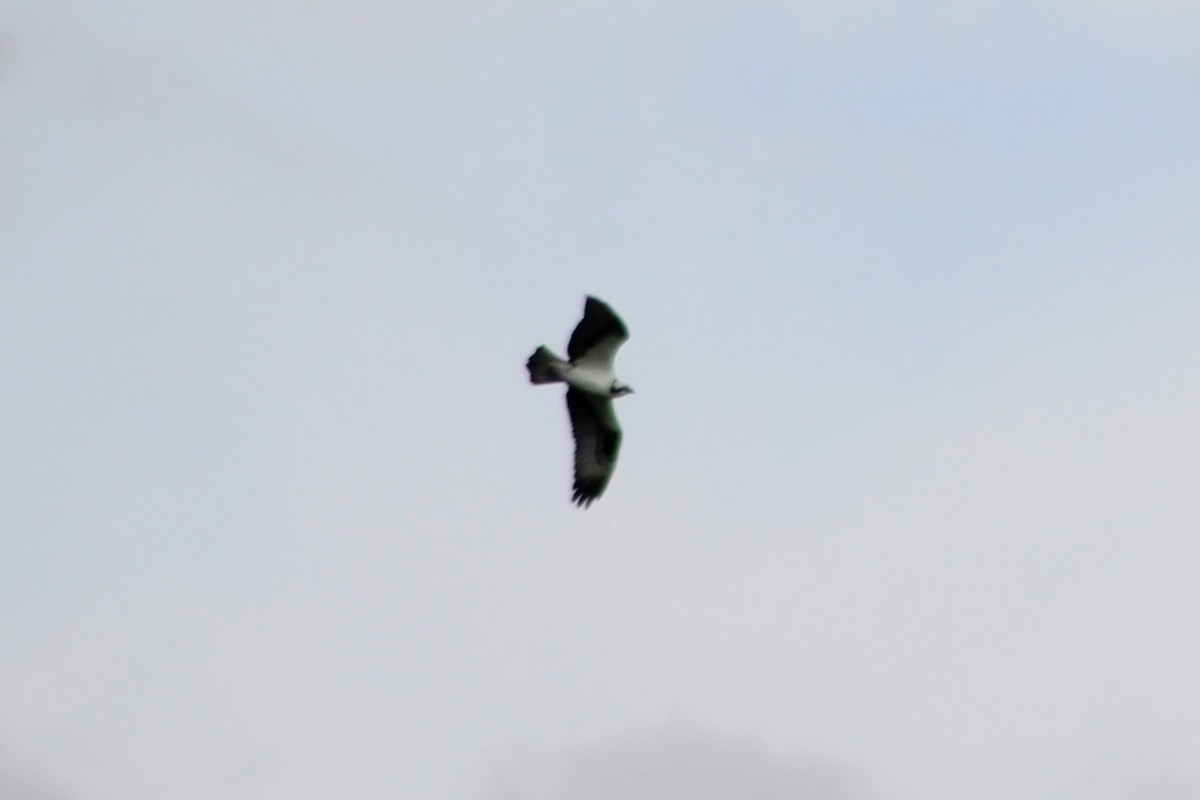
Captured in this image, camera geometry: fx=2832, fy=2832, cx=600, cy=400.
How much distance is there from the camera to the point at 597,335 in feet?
218

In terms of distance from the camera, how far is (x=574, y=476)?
7094cm

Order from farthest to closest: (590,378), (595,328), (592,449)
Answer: (592,449), (590,378), (595,328)

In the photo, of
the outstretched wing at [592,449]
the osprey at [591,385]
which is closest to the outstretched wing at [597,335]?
the osprey at [591,385]

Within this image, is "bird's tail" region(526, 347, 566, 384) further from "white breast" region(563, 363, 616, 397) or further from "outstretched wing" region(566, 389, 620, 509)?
"outstretched wing" region(566, 389, 620, 509)

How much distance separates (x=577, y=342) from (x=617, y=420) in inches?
163

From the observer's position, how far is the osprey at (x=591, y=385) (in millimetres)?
66250

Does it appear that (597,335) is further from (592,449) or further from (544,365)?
(592,449)

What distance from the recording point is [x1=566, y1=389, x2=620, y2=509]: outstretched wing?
70062 mm

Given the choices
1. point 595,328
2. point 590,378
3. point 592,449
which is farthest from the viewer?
point 592,449

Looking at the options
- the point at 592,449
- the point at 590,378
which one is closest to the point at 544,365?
the point at 590,378

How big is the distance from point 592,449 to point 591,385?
11.3ft

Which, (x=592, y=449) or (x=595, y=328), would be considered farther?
(x=592, y=449)

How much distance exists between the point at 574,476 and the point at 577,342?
5.36 meters

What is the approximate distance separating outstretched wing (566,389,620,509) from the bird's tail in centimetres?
280
